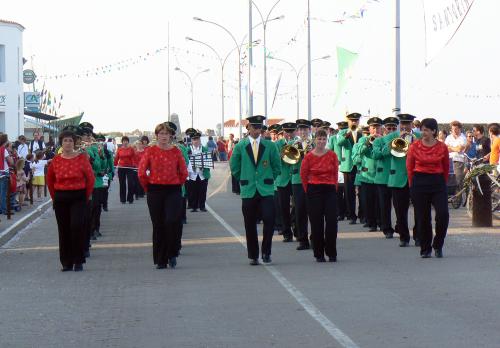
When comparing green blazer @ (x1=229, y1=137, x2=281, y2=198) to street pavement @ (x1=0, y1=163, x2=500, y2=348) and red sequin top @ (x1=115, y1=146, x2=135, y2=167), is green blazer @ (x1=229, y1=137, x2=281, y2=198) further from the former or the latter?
red sequin top @ (x1=115, y1=146, x2=135, y2=167)

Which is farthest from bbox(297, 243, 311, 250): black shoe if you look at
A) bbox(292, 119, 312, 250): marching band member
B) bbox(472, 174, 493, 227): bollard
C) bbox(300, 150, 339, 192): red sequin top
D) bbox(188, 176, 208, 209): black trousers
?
bbox(188, 176, 208, 209): black trousers

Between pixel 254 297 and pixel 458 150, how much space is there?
15.8 meters

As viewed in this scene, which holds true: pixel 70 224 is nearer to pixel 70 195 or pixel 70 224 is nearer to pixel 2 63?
pixel 70 195

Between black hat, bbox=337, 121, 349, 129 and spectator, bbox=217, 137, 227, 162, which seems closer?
black hat, bbox=337, 121, 349, 129

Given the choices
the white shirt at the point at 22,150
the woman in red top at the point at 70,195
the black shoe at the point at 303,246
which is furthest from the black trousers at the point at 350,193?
the white shirt at the point at 22,150

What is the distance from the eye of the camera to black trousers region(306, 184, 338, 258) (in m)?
15.2

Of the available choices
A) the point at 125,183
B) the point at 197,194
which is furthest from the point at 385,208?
the point at 125,183

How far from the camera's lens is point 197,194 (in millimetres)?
27594

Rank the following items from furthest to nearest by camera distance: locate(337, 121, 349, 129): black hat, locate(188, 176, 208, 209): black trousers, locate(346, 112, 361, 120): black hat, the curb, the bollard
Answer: locate(188, 176, 208, 209): black trousers, locate(337, 121, 349, 129): black hat, locate(346, 112, 361, 120): black hat, the bollard, the curb

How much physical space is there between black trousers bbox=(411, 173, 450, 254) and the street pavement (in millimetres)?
384

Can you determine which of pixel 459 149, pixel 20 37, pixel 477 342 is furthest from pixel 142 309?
pixel 20 37

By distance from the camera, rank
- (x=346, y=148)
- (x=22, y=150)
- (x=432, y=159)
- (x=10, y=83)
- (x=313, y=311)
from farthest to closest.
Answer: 1. (x=10, y=83)
2. (x=22, y=150)
3. (x=346, y=148)
4. (x=432, y=159)
5. (x=313, y=311)

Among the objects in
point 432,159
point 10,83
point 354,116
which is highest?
point 10,83

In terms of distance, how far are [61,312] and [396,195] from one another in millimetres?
7754
